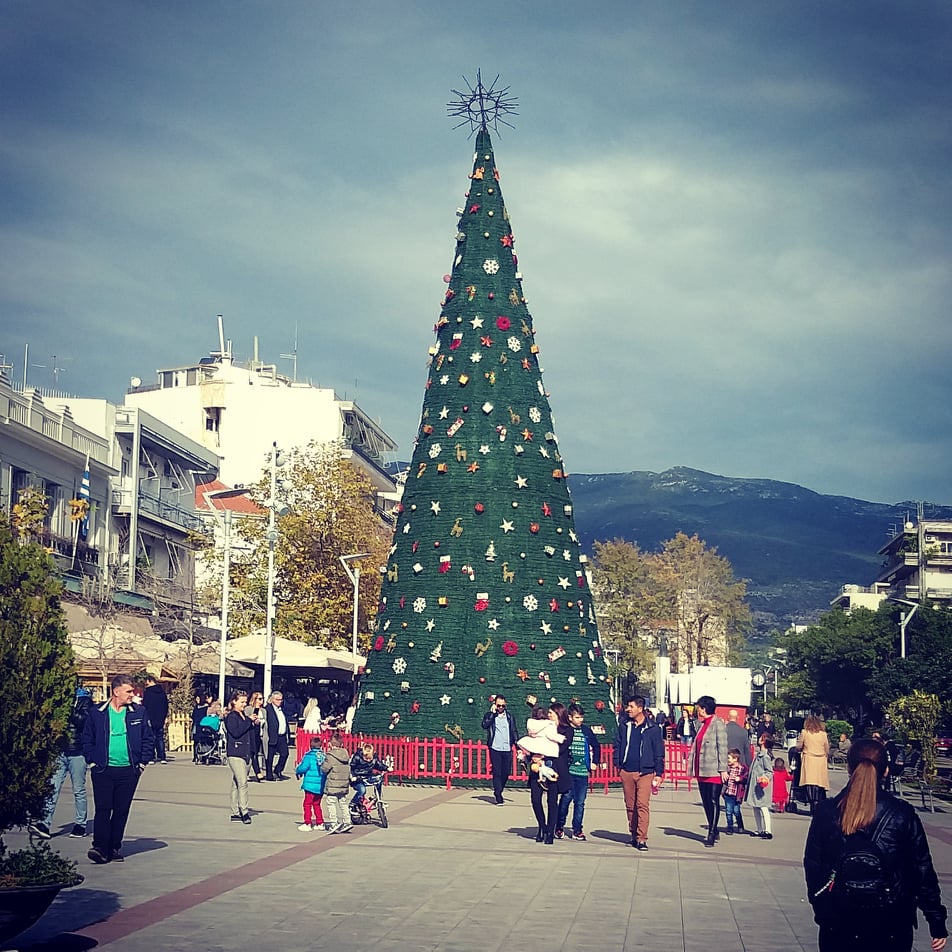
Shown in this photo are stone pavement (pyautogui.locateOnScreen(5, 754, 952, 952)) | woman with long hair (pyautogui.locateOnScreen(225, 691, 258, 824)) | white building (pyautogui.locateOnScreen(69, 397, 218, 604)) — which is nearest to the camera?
stone pavement (pyautogui.locateOnScreen(5, 754, 952, 952))

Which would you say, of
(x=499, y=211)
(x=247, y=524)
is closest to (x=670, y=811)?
(x=499, y=211)

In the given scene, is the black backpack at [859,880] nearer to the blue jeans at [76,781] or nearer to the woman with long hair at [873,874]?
the woman with long hair at [873,874]

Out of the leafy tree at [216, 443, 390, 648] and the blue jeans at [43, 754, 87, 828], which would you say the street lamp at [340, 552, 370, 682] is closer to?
the leafy tree at [216, 443, 390, 648]

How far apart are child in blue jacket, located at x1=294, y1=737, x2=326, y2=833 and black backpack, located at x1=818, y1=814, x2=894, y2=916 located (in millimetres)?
10796

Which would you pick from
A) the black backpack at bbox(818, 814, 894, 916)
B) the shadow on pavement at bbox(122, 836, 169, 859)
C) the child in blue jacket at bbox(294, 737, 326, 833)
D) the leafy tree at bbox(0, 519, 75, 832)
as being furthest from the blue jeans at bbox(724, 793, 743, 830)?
the black backpack at bbox(818, 814, 894, 916)

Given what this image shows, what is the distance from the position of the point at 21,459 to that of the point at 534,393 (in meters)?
20.1

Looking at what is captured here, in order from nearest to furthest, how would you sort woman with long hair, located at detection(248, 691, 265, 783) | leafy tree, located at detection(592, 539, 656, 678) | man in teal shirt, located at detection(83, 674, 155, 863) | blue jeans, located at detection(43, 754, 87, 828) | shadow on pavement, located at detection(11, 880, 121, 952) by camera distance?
shadow on pavement, located at detection(11, 880, 121, 952) → man in teal shirt, located at detection(83, 674, 155, 863) → blue jeans, located at detection(43, 754, 87, 828) → woman with long hair, located at detection(248, 691, 265, 783) → leafy tree, located at detection(592, 539, 656, 678)

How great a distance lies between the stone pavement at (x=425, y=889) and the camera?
9867 mm

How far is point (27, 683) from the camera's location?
9.13 m

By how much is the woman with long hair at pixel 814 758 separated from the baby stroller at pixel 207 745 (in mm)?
13885

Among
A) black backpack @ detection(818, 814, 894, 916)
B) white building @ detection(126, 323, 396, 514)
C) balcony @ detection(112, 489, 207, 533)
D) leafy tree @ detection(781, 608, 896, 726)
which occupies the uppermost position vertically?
A: white building @ detection(126, 323, 396, 514)

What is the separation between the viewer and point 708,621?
7906 cm

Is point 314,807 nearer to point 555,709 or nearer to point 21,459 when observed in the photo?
point 555,709

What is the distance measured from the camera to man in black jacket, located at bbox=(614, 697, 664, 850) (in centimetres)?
1587
